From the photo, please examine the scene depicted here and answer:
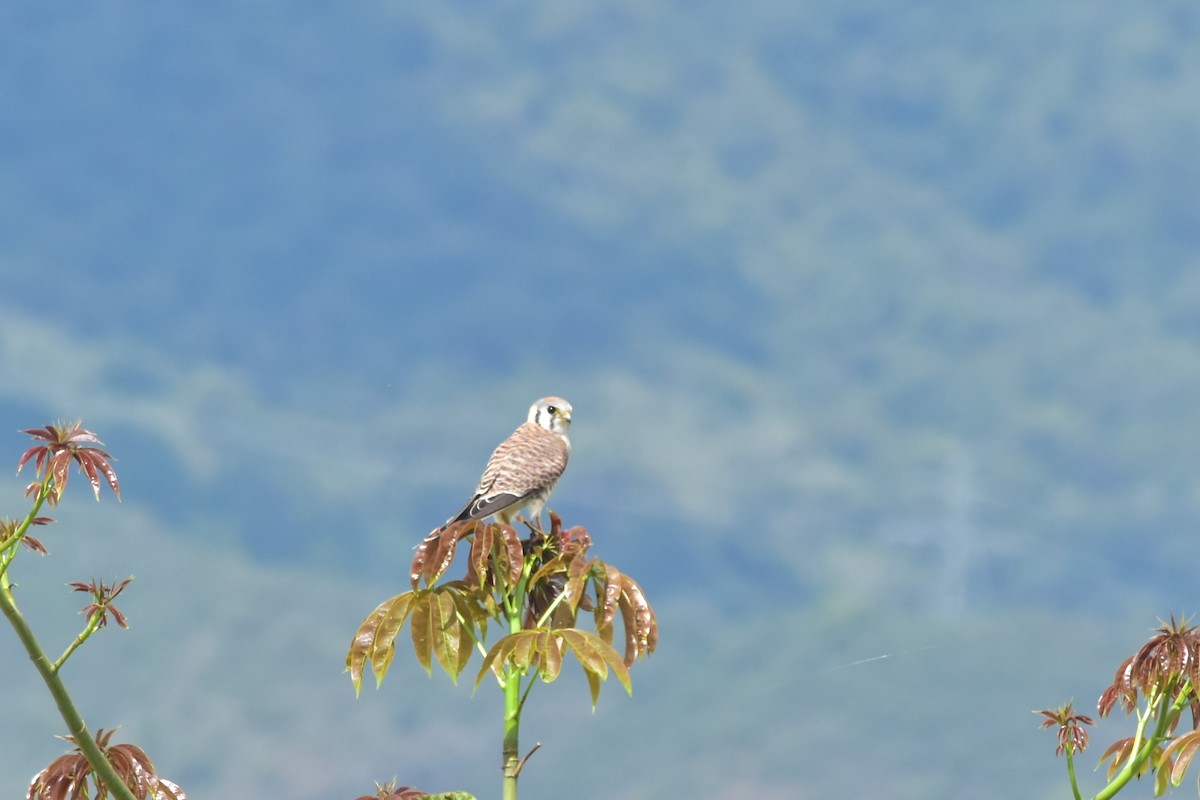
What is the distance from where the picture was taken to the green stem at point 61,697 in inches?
230

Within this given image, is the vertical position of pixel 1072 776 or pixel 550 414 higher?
pixel 550 414

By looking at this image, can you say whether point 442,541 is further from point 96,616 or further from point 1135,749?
point 1135,749

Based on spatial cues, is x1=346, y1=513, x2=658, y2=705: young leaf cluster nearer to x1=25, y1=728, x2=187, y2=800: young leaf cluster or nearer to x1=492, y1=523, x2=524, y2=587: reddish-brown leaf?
x1=492, y1=523, x2=524, y2=587: reddish-brown leaf

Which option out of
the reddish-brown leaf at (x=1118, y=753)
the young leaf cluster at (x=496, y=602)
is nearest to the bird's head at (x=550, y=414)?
the young leaf cluster at (x=496, y=602)

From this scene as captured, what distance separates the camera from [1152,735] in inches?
307

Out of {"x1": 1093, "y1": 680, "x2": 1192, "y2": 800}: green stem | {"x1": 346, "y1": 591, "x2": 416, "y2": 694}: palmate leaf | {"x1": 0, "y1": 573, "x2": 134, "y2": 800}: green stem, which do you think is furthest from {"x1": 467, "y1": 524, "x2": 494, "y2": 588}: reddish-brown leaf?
{"x1": 1093, "y1": 680, "x2": 1192, "y2": 800}: green stem

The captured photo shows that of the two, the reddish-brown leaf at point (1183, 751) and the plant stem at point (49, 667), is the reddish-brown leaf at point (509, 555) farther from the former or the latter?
the reddish-brown leaf at point (1183, 751)

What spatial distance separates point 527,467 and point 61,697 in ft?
15.7

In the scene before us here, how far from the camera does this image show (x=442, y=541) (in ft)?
25.1

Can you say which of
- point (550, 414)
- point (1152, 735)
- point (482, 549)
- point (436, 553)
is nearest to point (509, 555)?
point (482, 549)

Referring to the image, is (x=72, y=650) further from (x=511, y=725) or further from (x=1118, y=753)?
(x=1118, y=753)

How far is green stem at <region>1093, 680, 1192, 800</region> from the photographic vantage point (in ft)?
24.2

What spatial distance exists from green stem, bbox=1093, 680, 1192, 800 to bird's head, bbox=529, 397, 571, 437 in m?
5.23

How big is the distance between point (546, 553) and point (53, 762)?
8.63 ft
